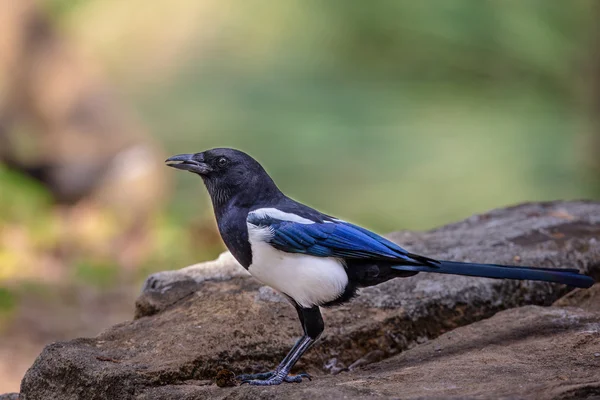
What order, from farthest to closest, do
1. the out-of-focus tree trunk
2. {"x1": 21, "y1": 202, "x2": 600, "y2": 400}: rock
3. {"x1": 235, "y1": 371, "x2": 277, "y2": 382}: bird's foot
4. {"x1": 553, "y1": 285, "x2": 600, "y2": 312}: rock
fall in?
the out-of-focus tree trunk → {"x1": 553, "y1": 285, "x2": 600, "y2": 312}: rock → {"x1": 235, "y1": 371, "x2": 277, "y2": 382}: bird's foot → {"x1": 21, "y1": 202, "x2": 600, "y2": 400}: rock

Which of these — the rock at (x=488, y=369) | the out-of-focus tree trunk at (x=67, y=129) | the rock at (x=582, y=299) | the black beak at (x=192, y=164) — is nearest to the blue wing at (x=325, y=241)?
the black beak at (x=192, y=164)

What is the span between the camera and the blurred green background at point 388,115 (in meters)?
7.99

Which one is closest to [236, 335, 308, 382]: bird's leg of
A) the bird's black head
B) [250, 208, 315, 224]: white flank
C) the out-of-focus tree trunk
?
[250, 208, 315, 224]: white flank

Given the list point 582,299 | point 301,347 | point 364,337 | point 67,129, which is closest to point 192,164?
point 301,347

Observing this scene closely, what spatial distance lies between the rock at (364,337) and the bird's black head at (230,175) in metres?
0.61

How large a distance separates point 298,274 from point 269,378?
42 cm

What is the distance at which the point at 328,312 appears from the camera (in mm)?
3822

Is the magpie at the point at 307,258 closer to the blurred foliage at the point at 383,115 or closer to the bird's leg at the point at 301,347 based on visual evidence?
the bird's leg at the point at 301,347

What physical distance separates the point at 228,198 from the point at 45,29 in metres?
6.40

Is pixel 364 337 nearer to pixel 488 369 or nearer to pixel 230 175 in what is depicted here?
pixel 488 369

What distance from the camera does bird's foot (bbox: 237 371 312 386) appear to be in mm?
3092

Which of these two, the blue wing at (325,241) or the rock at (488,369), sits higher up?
the blue wing at (325,241)

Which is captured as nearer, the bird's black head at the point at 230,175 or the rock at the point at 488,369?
the rock at the point at 488,369

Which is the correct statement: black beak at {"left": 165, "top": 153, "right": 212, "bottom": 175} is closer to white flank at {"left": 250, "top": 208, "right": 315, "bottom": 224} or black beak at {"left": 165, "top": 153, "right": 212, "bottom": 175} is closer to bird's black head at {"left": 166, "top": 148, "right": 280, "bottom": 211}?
bird's black head at {"left": 166, "top": 148, "right": 280, "bottom": 211}
